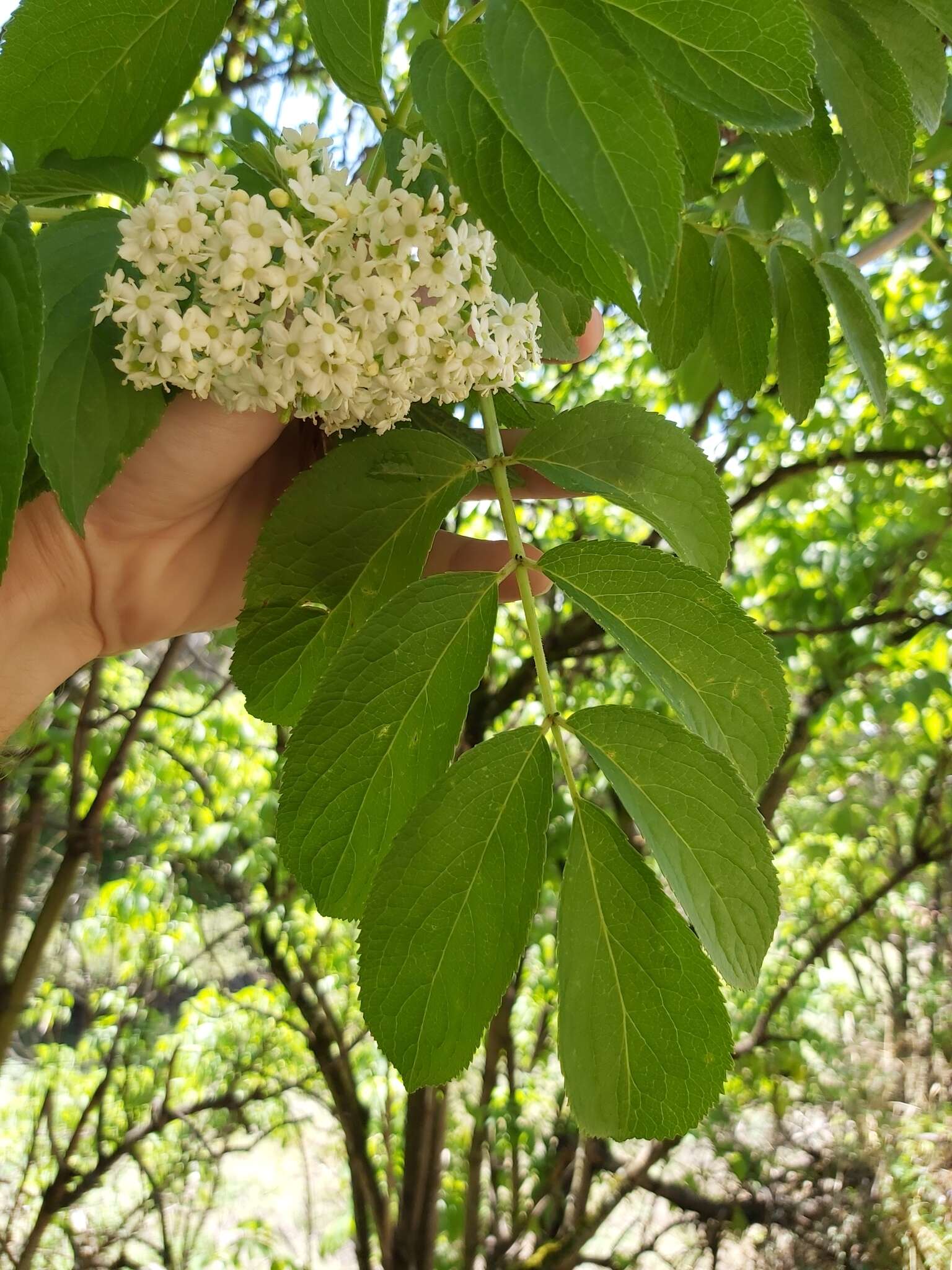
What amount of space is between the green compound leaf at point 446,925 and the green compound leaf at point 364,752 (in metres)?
0.03

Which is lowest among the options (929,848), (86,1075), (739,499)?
(86,1075)

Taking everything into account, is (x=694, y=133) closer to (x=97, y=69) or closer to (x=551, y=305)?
(x=551, y=305)

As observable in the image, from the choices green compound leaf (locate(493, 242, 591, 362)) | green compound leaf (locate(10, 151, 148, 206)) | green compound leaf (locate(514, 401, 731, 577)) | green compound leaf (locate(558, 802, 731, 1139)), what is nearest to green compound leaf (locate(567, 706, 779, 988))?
green compound leaf (locate(558, 802, 731, 1139))

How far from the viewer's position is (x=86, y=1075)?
259 centimetres

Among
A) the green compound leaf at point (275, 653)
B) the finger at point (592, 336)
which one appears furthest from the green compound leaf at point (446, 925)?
the finger at point (592, 336)

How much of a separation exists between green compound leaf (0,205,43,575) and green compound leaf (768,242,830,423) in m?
0.46

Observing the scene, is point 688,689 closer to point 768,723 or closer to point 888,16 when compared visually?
point 768,723

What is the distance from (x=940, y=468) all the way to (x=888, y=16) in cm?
157

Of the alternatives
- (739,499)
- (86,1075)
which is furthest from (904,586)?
(86,1075)

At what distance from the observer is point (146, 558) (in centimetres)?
74

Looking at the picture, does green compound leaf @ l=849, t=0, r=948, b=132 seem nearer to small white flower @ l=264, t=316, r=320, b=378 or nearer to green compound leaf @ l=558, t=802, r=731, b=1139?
small white flower @ l=264, t=316, r=320, b=378

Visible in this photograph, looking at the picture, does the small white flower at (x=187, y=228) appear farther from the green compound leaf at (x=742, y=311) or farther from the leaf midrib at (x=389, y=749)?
the green compound leaf at (x=742, y=311)

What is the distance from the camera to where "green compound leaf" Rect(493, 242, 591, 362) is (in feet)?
1.62

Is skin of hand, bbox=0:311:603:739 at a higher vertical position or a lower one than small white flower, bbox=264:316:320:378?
higher
